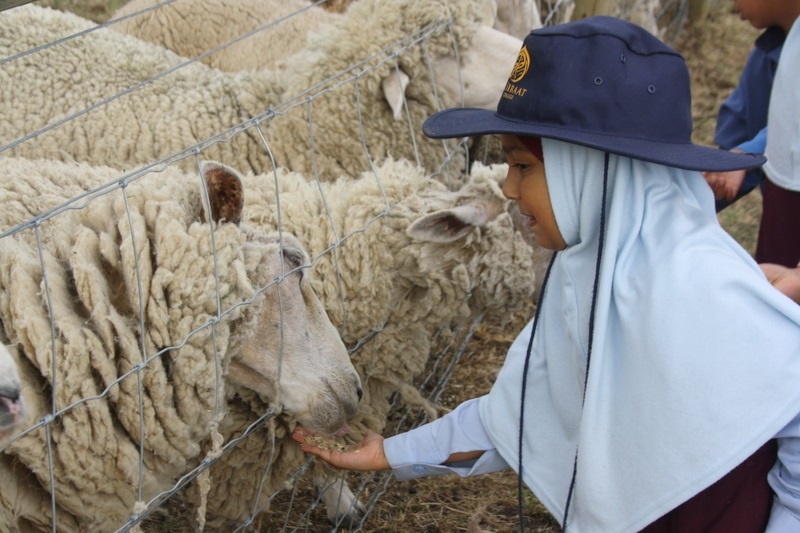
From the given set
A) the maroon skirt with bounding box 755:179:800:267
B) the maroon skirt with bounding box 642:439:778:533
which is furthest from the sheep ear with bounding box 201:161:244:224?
the maroon skirt with bounding box 755:179:800:267

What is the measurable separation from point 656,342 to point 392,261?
122cm

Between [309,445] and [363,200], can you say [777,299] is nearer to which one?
[309,445]

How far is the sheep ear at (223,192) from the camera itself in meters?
1.90

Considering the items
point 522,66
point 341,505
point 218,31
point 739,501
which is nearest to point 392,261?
point 341,505

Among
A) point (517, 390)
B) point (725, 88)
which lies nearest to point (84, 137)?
point (517, 390)

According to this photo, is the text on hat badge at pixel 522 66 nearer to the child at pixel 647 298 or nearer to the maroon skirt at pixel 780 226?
the child at pixel 647 298

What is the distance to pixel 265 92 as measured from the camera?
3.74 meters

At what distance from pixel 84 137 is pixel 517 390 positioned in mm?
2345

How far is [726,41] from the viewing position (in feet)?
25.0

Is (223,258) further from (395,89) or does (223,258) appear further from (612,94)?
(395,89)

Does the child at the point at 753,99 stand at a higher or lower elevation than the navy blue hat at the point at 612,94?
lower

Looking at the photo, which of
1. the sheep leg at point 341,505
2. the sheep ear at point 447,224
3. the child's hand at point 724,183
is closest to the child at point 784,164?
the child's hand at point 724,183

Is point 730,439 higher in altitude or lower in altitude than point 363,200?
higher

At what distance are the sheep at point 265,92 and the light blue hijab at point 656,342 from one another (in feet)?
6.27
